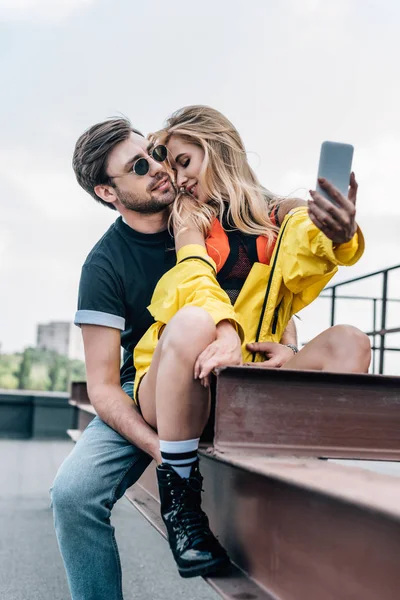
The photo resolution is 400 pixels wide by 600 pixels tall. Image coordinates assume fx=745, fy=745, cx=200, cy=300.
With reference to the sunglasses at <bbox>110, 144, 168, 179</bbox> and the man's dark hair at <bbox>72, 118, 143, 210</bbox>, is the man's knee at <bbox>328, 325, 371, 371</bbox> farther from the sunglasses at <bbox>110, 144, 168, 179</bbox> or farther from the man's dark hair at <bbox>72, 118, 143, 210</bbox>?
the man's dark hair at <bbox>72, 118, 143, 210</bbox>

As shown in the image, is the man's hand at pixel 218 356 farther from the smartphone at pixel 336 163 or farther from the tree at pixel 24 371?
the tree at pixel 24 371

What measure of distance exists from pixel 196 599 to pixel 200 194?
266 centimetres

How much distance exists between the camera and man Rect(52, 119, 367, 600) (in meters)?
2.50

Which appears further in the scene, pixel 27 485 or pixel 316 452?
pixel 27 485

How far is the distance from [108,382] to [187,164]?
0.95 metres

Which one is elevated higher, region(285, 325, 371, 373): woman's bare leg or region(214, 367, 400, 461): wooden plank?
region(285, 325, 371, 373): woman's bare leg

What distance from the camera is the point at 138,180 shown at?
10.6 ft

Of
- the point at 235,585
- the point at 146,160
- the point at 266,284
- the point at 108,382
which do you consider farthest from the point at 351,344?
the point at 146,160

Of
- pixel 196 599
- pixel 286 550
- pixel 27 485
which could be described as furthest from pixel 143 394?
pixel 27 485

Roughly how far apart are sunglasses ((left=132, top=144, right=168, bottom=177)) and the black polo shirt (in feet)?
0.80

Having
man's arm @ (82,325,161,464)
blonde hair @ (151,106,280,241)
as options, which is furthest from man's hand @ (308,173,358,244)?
man's arm @ (82,325,161,464)

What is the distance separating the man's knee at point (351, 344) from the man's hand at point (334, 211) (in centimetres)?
36

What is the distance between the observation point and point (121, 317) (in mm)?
2932

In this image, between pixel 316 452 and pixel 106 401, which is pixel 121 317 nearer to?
pixel 106 401
